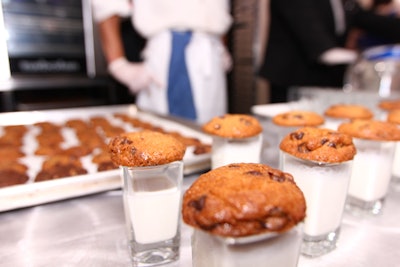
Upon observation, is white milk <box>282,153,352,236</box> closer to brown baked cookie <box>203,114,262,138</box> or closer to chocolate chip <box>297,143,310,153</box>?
chocolate chip <box>297,143,310,153</box>

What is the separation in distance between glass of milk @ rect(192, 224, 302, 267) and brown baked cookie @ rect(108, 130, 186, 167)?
0.48 feet

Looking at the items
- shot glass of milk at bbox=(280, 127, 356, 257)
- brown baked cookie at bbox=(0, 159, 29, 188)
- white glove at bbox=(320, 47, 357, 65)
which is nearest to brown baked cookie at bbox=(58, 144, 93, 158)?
brown baked cookie at bbox=(0, 159, 29, 188)

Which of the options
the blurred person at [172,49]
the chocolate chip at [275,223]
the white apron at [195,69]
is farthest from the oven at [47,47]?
the chocolate chip at [275,223]

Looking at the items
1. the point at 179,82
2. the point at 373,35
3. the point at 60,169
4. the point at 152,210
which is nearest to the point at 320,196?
the point at 152,210

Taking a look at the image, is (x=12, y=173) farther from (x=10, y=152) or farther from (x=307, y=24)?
(x=307, y=24)

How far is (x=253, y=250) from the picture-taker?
1.16 feet

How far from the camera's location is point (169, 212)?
1.73 feet

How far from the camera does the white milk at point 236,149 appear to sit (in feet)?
2.31

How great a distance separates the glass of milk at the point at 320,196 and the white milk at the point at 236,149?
143mm

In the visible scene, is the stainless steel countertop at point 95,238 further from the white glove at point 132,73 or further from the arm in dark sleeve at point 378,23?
the arm in dark sleeve at point 378,23

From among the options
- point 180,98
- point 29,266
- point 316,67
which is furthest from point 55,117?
point 316,67

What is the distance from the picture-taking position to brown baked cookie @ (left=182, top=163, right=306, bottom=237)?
0.34 m

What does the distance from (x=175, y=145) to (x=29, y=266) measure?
32 centimetres

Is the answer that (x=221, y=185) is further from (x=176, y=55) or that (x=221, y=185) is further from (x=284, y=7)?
(x=284, y=7)
